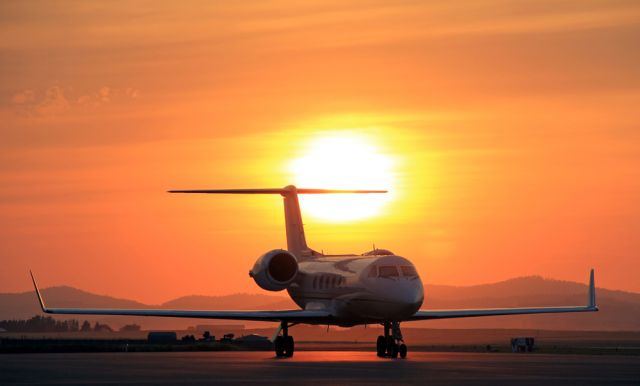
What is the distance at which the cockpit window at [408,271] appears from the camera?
52.4 meters

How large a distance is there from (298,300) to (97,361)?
17.2 m

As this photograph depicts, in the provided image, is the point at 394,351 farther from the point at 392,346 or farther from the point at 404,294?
the point at 404,294

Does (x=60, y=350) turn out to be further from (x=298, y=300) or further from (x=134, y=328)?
(x=134, y=328)

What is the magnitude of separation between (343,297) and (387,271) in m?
3.55

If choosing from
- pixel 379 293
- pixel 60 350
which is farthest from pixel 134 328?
pixel 379 293

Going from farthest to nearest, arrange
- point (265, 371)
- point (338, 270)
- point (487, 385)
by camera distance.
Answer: point (338, 270)
point (265, 371)
point (487, 385)

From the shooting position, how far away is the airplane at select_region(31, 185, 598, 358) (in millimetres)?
51781

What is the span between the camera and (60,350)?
202ft

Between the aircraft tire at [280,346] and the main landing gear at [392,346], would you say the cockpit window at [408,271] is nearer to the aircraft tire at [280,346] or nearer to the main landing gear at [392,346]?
the main landing gear at [392,346]

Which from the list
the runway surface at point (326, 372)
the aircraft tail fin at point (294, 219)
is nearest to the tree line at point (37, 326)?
the aircraft tail fin at point (294, 219)

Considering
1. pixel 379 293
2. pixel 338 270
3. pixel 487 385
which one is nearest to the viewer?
pixel 487 385

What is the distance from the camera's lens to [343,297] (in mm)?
55438

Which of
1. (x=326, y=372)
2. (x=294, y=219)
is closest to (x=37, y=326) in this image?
(x=294, y=219)

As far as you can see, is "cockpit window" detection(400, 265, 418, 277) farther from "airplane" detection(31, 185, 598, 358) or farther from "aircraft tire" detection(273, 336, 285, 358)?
"aircraft tire" detection(273, 336, 285, 358)
